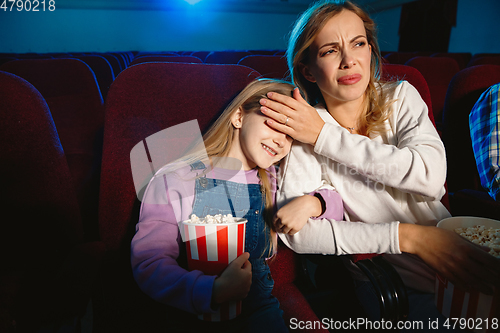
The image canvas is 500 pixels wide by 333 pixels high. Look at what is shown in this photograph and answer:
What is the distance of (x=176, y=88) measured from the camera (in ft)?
3.02

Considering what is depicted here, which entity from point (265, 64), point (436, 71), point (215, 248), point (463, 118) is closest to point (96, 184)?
point (215, 248)

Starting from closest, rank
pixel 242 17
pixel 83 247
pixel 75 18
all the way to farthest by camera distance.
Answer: pixel 83 247, pixel 75 18, pixel 242 17

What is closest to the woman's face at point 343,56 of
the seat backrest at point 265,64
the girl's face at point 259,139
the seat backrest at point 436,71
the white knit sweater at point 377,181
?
the white knit sweater at point 377,181

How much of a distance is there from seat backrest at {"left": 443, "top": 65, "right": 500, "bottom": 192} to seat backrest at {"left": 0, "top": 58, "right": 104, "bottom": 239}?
1.52 metres

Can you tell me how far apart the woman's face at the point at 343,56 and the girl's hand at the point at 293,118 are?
14 centimetres

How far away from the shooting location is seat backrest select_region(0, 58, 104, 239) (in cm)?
144

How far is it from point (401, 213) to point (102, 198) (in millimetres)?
854

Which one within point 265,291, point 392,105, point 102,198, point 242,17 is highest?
point 242,17

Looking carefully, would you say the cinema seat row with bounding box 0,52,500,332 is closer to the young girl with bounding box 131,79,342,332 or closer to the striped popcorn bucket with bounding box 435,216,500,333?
the young girl with bounding box 131,79,342,332

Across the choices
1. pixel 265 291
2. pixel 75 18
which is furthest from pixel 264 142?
pixel 75 18

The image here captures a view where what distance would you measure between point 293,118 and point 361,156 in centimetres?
21

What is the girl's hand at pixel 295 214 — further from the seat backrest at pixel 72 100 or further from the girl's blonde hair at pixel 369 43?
the seat backrest at pixel 72 100

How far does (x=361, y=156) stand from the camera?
83 centimetres

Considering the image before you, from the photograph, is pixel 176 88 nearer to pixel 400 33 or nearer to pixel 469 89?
pixel 469 89
